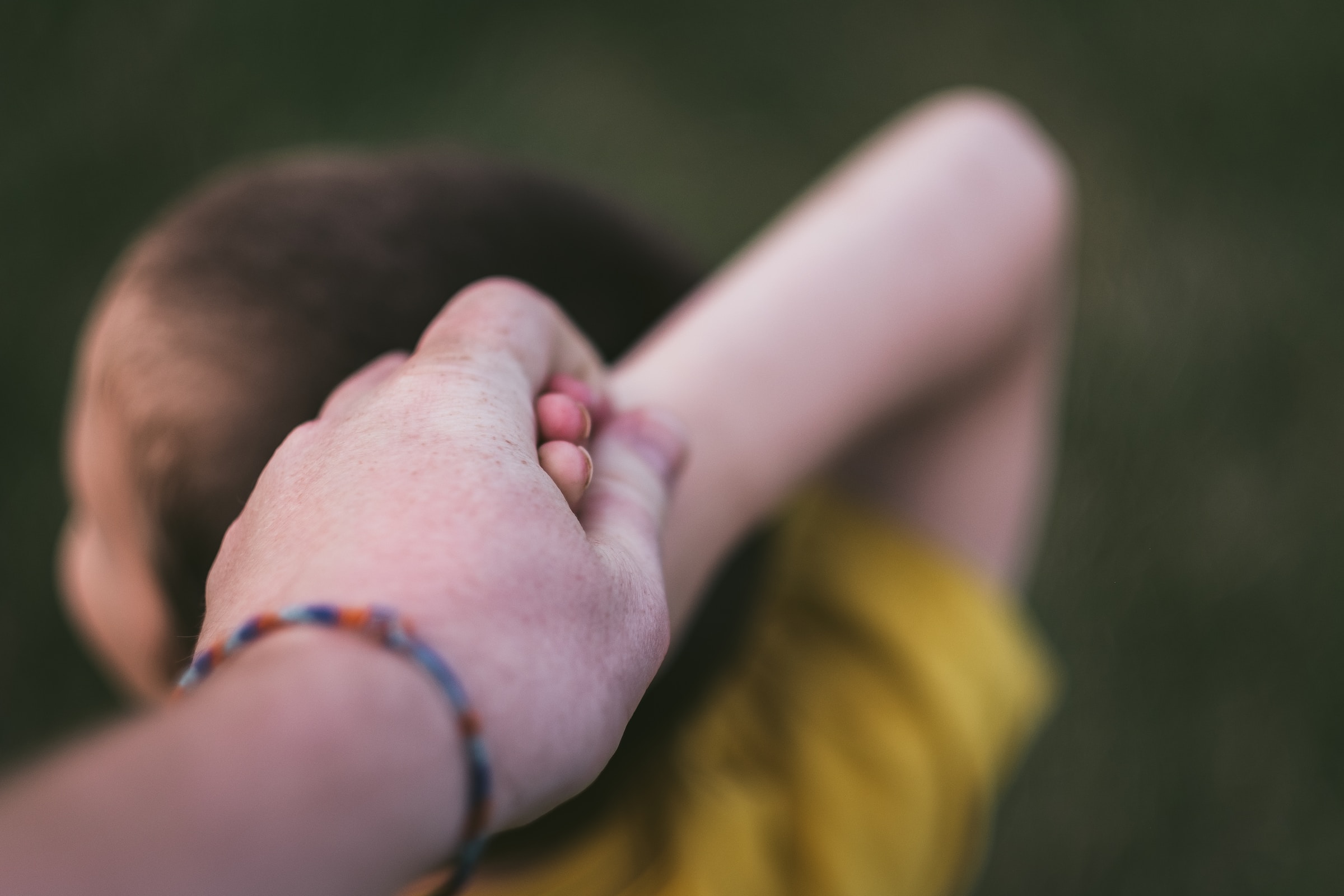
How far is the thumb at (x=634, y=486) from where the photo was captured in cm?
32

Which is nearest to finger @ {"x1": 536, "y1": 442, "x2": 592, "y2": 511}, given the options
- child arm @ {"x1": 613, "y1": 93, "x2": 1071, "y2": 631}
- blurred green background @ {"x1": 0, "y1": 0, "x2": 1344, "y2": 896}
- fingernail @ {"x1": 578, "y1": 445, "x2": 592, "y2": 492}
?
fingernail @ {"x1": 578, "y1": 445, "x2": 592, "y2": 492}

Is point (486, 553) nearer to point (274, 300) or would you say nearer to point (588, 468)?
point (588, 468)

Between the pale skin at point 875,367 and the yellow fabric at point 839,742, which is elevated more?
the pale skin at point 875,367

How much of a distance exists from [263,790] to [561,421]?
0.17 metres

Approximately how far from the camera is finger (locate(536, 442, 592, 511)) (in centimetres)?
32

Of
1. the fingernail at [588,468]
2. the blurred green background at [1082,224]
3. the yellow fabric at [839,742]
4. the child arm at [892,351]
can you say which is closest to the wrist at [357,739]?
the fingernail at [588,468]

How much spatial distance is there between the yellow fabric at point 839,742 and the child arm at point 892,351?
2.3 inches

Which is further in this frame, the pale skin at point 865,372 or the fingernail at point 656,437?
the pale skin at point 865,372

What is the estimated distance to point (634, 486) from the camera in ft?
1.23

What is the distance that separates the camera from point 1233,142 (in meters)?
1.38

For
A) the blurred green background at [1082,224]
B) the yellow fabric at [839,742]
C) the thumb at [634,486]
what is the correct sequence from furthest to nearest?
1. the blurred green background at [1082,224]
2. the yellow fabric at [839,742]
3. the thumb at [634,486]

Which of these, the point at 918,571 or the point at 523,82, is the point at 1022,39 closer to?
the point at 523,82

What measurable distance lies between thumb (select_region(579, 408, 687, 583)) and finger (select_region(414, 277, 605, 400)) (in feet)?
0.11

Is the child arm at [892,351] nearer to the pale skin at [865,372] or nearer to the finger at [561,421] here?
the pale skin at [865,372]
